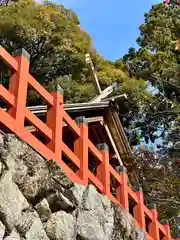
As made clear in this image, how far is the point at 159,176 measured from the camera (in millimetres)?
11578

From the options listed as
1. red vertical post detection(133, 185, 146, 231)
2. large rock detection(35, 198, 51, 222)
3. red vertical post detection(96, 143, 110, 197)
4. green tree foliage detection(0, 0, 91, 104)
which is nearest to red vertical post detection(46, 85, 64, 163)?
large rock detection(35, 198, 51, 222)

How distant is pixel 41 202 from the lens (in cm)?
434

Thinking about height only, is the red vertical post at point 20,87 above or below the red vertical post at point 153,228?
above

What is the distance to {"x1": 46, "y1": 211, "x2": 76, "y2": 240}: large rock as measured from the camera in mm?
4277

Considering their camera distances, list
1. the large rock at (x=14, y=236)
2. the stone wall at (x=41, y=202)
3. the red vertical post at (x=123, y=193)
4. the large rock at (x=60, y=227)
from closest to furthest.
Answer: the large rock at (x=14, y=236), the stone wall at (x=41, y=202), the large rock at (x=60, y=227), the red vertical post at (x=123, y=193)

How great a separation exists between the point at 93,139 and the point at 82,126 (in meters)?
3.74

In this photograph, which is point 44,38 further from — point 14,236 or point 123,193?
point 14,236

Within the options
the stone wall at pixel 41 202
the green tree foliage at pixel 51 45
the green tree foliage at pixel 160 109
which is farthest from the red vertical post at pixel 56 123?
the green tree foliage at pixel 51 45

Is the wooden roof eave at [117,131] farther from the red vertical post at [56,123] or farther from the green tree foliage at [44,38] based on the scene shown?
the green tree foliage at [44,38]

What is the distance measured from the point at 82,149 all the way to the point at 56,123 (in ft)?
2.37

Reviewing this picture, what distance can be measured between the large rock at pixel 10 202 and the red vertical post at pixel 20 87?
74 cm

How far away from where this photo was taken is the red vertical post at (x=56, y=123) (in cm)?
497

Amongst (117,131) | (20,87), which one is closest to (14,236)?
(20,87)

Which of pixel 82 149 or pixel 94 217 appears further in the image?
pixel 82 149
